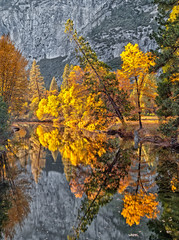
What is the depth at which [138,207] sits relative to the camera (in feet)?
24.4

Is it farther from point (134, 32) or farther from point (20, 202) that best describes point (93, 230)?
point (134, 32)

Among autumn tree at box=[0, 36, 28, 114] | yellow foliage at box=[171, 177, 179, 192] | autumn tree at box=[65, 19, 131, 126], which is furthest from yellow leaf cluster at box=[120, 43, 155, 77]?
yellow foliage at box=[171, 177, 179, 192]

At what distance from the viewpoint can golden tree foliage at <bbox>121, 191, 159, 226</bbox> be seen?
6797 millimetres

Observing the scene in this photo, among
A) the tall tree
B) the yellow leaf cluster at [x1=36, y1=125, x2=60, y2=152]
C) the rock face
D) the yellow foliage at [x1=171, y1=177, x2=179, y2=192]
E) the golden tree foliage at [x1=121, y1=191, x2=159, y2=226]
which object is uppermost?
the rock face

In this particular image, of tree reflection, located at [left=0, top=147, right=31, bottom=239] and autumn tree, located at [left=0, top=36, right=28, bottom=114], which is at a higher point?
autumn tree, located at [left=0, top=36, right=28, bottom=114]

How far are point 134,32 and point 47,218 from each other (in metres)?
162

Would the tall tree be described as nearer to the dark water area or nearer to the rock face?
the dark water area

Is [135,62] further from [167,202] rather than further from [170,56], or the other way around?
[167,202]

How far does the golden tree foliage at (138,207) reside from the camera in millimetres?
6797

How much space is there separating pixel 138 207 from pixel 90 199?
6.13ft

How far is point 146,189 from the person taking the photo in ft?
29.2

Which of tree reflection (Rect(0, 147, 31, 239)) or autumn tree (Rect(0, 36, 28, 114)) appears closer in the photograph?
tree reflection (Rect(0, 147, 31, 239))

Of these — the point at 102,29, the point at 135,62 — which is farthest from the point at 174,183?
the point at 102,29

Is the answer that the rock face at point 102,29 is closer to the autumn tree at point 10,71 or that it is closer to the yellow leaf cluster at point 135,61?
the autumn tree at point 10,71
